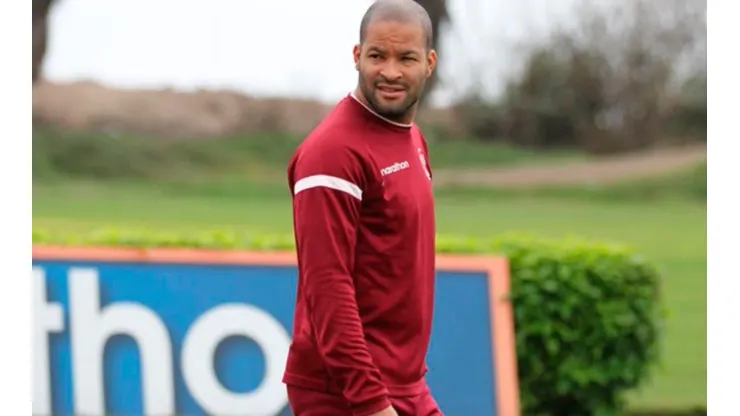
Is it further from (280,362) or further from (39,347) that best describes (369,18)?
(39,347)

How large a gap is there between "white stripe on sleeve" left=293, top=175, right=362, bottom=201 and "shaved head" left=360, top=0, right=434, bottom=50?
309 millimetres

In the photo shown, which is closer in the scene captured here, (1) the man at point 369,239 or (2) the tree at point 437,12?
(1) the man at point 369,239

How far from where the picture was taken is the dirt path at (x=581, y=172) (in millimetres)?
14425

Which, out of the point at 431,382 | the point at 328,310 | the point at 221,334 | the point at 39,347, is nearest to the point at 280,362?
the point at 221,334

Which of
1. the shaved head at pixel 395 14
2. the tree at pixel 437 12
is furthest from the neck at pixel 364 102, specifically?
the tree at pixel 437 12

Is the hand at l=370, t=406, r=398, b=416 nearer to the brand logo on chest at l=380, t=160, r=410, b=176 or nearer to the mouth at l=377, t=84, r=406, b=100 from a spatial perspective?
the brand logo on chest at l=380, t=160, r=410, b=176

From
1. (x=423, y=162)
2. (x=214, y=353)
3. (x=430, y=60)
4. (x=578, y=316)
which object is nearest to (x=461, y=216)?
(x=578, y=316)

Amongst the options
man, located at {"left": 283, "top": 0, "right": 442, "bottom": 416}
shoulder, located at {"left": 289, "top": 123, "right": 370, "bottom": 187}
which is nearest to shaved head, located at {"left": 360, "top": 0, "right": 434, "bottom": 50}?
man, located at {"left": 283, "top": 0, "right": 442, "bottom": 416}

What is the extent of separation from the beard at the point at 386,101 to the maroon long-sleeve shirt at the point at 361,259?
0.02 meters

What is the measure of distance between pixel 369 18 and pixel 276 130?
11410 mm

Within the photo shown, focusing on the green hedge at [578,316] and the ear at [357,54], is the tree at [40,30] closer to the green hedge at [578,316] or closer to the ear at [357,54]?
the green hedge at [578,316]

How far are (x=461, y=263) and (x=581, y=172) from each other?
9.35 meters

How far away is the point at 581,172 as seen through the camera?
571 inches

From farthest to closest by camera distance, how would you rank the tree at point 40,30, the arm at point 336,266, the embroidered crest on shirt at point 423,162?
the tree at point 40,30, the embroidered crest on shirt at point 423,162, the arm at point 336,266
